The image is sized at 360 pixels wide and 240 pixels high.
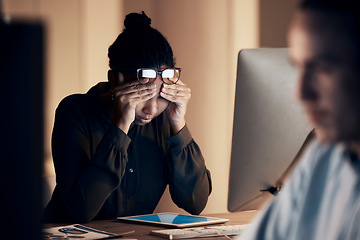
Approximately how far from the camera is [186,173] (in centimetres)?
195

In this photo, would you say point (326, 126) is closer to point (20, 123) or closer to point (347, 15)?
point (347, 15)

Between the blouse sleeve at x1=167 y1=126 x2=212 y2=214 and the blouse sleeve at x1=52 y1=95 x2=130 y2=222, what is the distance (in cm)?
21

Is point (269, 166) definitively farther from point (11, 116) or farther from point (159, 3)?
point (159, 3)

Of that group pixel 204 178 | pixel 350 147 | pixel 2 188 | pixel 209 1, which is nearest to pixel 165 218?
pixel 204 178

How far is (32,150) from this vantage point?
564 millimetres

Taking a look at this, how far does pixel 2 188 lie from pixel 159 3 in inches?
119

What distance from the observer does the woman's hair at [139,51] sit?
1.82 metres

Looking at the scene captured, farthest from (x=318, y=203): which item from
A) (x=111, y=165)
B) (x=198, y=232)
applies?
(x=111, y=165)

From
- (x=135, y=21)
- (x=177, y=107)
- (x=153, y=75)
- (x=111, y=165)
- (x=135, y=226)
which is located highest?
(x=135, y=21)

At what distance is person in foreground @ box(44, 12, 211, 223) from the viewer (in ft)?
5.76

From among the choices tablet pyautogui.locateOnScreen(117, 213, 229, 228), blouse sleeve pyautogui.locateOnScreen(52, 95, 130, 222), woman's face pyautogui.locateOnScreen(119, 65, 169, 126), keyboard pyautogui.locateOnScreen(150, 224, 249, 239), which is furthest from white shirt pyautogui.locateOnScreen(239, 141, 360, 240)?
woman's face pyautogui.locateOnScreen(119, 65, 169, 126)

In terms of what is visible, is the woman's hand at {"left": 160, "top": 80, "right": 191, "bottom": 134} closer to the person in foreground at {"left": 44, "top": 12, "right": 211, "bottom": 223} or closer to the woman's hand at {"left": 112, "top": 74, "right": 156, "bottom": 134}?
the person in foreground at {"left": 44, "top": 12, "right": 211, "bottom": 223}

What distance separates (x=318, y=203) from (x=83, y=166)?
1.19m

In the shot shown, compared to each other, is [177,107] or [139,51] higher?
[139,51]
